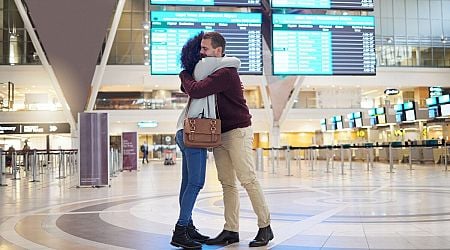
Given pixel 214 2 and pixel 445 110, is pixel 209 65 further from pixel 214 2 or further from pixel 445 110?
pixel 445 110

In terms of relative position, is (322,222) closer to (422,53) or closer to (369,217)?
(369,217)

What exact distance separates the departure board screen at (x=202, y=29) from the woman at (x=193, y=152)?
33.1 feet

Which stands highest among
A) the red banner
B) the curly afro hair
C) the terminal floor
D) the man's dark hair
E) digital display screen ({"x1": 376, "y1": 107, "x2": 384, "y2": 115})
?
digital display screen ({"x1": 376, "y1": 107, "x2": 384, "y2": 115})

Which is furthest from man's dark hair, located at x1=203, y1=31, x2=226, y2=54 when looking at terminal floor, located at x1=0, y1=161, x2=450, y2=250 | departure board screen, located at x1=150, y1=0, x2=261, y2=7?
departure board screen, located at x1=150, y1=0, x2=261, y2=7

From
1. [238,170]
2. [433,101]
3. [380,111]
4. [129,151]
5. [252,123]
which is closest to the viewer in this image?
[238,170]

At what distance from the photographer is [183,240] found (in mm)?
3516

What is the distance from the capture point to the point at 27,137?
Result: 127 feet

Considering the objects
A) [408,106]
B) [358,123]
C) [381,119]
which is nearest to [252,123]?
[408,106]

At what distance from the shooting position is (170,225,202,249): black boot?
3.50 meters

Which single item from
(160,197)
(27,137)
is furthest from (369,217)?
(27,137)

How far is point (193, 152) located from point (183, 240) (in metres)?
0.62

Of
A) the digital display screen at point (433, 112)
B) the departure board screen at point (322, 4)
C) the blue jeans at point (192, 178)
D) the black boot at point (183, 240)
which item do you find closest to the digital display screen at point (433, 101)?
the digital display screen at point (433, 112)

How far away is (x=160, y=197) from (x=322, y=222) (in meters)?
3.58

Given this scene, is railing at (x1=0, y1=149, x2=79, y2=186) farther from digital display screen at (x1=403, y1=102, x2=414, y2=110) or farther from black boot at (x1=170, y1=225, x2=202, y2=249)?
digital display screen at (x1=403, y1=102, x2=414, y2=110)
